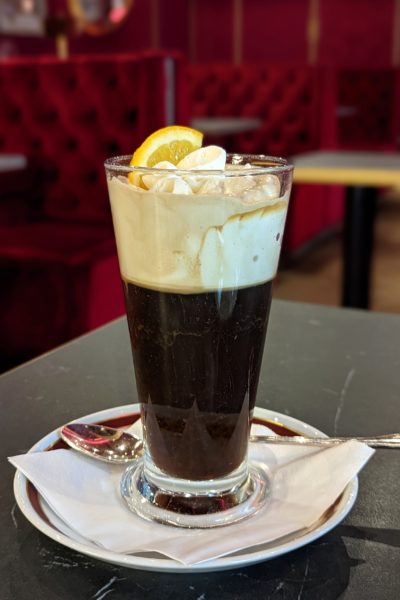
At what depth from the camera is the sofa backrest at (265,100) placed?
14.5 feet

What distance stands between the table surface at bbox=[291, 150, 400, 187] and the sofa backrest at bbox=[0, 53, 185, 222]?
1.69ft

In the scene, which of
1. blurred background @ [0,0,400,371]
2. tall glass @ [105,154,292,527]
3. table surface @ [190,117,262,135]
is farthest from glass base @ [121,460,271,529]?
table surface @ [190,117,262,135]

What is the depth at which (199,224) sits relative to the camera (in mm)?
551

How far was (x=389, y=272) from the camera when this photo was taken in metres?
4.23

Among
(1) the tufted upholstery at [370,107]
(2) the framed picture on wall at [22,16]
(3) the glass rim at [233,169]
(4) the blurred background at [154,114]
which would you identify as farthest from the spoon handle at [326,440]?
(2) the framed picture on wall at [22,16]

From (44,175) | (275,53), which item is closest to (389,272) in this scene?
(44,175)

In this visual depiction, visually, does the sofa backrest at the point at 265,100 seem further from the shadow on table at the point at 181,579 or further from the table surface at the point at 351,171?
the shadow on table at the point at 181,579

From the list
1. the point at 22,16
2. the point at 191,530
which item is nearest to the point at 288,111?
the point at 22,16

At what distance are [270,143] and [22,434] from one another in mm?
4205

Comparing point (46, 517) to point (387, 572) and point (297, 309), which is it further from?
point (297, 309)

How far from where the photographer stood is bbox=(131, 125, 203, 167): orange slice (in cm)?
63

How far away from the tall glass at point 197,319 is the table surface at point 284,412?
2.9 inches

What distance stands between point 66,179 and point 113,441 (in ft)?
7.43

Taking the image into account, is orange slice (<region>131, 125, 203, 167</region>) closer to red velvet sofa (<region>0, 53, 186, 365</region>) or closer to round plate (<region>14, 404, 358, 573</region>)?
round plate (<region>14, 404, 358, 573</region>)
